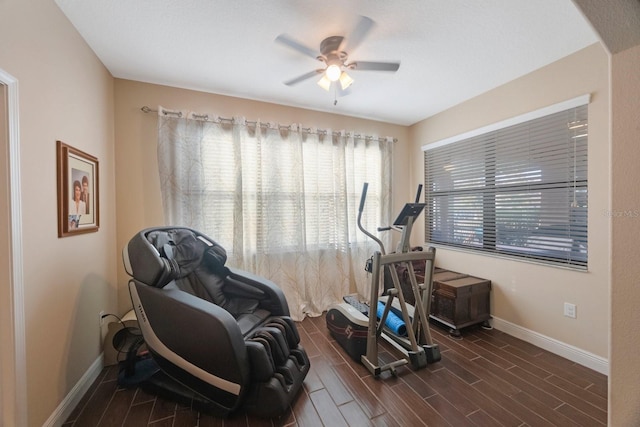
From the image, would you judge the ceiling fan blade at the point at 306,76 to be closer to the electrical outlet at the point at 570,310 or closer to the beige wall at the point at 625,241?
the beige wall at the point at 625,241

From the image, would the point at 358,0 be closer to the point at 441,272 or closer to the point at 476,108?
the point at 476,108

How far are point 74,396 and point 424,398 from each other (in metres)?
2.34

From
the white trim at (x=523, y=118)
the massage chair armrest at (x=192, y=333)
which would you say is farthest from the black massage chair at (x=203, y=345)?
the white trim at (x=523, y=118)

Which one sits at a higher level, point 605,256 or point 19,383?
point 605,256

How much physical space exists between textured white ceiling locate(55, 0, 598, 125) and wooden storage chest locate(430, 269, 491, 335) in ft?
6.84

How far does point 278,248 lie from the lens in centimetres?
294

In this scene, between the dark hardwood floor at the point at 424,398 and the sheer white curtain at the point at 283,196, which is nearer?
the dark hardwood floor at the point at 424,398

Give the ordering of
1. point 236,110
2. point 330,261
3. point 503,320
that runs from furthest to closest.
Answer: point 330,261 → point 236,110 → point 503,320

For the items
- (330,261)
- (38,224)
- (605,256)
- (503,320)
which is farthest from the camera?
(330,261)

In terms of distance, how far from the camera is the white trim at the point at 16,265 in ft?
3.92

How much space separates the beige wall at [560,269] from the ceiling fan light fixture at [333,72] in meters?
1.87

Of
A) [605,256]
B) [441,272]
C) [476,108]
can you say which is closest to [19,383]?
[441,272]

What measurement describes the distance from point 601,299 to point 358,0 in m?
2.84

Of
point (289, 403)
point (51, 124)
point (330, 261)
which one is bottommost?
point (289, 403)
